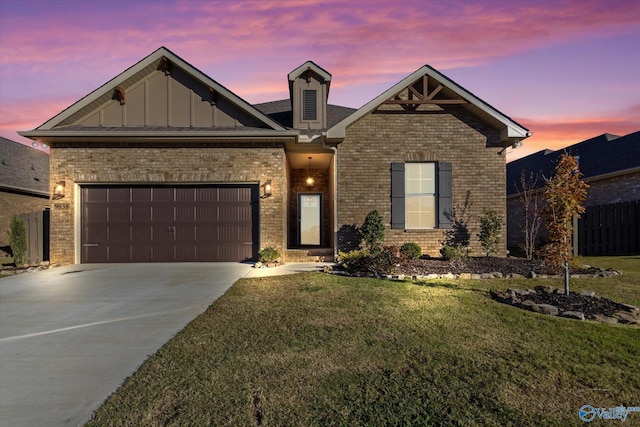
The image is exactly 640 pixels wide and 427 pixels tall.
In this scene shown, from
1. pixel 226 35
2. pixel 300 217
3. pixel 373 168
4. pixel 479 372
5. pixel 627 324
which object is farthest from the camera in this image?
pixel 300 217

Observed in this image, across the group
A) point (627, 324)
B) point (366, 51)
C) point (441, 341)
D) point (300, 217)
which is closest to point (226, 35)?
point (366, 51)

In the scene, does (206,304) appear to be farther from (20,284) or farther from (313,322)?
(20,284)

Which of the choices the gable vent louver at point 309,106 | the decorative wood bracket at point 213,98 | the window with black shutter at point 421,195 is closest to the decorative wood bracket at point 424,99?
the window with black shutter at point 421,195

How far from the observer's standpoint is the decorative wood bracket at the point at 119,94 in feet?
33.7

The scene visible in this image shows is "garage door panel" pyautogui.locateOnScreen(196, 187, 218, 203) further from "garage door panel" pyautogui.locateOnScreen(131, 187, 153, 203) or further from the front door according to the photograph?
the front door

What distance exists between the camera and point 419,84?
11055mm

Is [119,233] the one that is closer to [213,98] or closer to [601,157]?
[213,98]

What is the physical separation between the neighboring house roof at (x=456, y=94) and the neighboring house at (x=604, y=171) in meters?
2.33

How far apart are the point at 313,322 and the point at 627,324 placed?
13.3 ft

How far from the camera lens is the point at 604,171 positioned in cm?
1465

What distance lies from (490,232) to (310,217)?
21.9 feet

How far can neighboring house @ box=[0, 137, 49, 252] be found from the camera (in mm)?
15094

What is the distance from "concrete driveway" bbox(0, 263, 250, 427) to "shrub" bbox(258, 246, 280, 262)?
1208 mm

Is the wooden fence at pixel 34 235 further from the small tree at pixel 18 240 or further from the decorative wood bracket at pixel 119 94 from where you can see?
the decorative wood bracket at pixel 119 94
